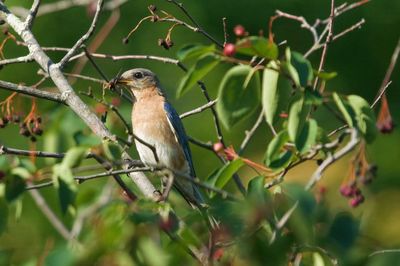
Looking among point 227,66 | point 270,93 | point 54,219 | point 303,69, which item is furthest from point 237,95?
point 227,66

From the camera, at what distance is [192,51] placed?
226 centimetres

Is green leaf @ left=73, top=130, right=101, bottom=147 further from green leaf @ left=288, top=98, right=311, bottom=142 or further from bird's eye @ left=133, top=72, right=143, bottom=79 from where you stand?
bird's eye @ left=133, top=72, right=143, bottom=79

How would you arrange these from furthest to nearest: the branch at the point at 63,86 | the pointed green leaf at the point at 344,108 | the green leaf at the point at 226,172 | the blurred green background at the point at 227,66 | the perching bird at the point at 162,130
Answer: the blurred green background at the point at 227,66
the perching bird at the point at 162,130
the branch at the point at 63,86
the green leaf at the point at 226,172
the pointed green leaf at the point at 344,108

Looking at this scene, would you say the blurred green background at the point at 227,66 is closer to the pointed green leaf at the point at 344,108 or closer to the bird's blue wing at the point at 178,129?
the bird's blue wing at the point at 178,129

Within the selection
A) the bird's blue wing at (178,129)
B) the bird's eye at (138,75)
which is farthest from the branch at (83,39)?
the bird's eye at (138,75)

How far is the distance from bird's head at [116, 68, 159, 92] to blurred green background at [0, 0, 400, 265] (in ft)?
3.37

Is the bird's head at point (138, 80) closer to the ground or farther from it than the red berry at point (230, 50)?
closer to the ground

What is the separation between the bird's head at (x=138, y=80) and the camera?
535 cm

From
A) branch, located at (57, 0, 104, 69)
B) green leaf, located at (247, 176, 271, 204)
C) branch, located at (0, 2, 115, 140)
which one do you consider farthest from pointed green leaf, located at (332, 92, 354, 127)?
branch, located at (57, 0, 104, 69)

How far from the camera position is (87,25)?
804 centimetres

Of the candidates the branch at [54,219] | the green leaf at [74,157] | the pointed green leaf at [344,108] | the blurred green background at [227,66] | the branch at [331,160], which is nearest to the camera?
the branch at [331,160]

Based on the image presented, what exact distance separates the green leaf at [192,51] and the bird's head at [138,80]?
305 cm

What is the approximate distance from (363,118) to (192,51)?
18.5 inches

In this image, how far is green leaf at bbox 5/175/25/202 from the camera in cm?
221
